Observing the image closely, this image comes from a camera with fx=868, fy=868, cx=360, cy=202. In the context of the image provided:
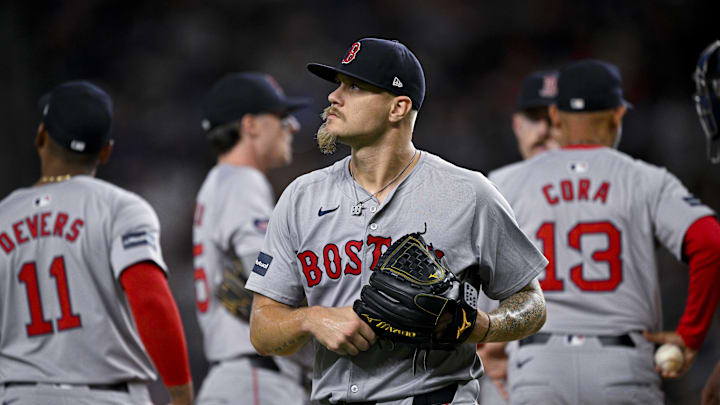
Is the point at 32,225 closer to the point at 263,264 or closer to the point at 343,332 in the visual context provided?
the point at 263,264

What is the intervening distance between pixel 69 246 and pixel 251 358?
145 centimetres

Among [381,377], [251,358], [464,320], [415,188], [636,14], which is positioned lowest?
[251,358]

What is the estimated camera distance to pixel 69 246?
12.3 feet

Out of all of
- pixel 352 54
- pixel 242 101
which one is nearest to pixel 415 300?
pixel 352 54

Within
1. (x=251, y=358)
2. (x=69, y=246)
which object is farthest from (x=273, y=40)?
(x=69, y=246)

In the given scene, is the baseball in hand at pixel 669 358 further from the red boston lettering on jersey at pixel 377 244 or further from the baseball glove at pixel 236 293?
the baseball glove at pixel 236 293

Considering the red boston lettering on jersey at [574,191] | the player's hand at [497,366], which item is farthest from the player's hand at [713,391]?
the player's hand at [497,366]

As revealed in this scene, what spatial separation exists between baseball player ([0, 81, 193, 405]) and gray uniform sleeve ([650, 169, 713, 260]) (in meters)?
2.32

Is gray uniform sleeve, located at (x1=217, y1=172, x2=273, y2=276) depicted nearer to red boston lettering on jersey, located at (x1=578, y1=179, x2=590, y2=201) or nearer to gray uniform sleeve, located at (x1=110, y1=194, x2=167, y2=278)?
gray uniform sleeve, located at (x1=110, y1=194, x2=167, y2=278)

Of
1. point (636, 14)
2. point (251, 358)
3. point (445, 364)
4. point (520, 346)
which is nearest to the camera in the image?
point (445, 364)

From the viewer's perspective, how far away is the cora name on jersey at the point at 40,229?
3.76 metres

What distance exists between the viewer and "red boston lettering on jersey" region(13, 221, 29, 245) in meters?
3.79

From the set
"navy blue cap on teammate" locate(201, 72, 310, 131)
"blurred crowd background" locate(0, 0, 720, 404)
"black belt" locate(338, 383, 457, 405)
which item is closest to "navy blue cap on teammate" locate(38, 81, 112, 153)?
"navy blue cap on teammate" locate(201, 72, 310, 131)

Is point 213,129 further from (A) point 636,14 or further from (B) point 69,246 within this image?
(A) point 636,14
